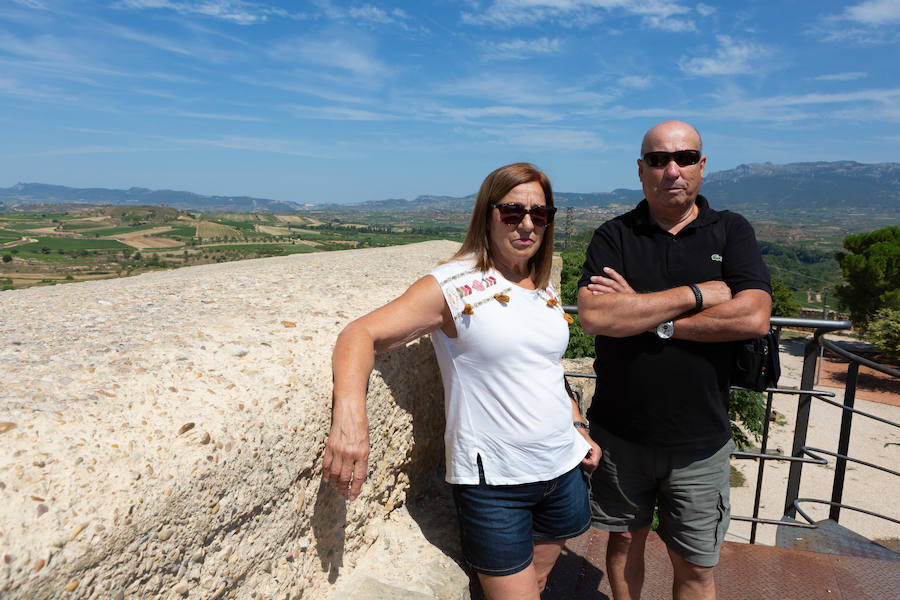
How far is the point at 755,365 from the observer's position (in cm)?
251

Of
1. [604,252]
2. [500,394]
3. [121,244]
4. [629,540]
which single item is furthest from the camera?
[121,244]

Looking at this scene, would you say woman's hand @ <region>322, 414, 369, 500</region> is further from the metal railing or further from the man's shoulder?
the metal railing

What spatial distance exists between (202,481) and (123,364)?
47 centimetres

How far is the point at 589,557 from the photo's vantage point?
11.4 feet

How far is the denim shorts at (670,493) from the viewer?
8.24 feet

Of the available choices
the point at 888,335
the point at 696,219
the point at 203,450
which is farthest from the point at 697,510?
the point at 888,335

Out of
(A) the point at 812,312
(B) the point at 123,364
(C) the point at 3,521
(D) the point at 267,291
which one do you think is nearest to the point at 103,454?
(C) the point at 3,521

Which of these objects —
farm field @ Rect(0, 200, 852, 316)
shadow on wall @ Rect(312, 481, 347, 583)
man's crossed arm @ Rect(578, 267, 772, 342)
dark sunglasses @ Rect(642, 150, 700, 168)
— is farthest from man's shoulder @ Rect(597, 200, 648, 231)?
farm field @ Rect(0, 200, 852, 316)

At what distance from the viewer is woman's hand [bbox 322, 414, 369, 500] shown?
180 centimetres

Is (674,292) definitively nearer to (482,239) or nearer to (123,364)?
(482,239)

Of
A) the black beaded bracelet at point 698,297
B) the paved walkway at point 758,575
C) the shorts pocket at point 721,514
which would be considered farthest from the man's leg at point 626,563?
the black beaded bracelet at point 698,297

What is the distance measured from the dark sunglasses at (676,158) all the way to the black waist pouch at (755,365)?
823 millimetres

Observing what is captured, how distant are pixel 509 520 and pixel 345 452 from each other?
70 centimetres

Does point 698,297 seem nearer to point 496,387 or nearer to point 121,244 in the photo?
point 496,387
